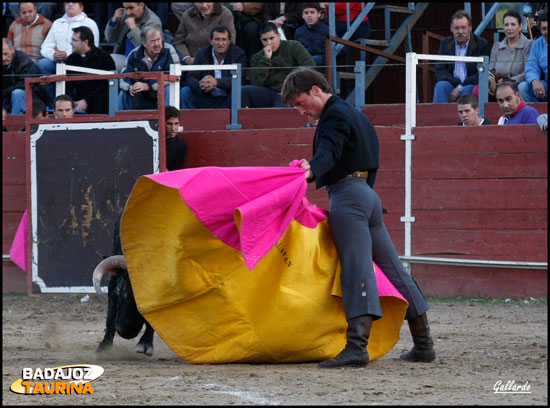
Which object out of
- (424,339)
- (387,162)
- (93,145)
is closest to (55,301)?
(93,145)

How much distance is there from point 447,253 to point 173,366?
143 inches

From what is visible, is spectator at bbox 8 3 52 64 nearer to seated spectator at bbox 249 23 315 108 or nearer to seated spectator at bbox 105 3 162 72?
seated spectator at bbox 105 3 162 72

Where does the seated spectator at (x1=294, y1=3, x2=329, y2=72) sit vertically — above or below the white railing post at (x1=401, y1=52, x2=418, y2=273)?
above

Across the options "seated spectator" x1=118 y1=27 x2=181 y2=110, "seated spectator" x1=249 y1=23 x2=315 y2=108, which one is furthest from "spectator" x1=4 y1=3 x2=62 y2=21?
"seated spectator" x1=249 y1=23 x2=315 y2=108

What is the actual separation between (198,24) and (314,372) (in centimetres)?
632

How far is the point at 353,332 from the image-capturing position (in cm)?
465

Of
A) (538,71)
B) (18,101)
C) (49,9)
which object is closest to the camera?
(538,71)

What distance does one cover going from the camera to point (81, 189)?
25.5ft

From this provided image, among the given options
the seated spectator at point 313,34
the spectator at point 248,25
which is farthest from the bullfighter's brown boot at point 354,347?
the spectator at point 248,25

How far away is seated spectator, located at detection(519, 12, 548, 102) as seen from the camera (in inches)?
326

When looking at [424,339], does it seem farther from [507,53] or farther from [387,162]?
[507,53]

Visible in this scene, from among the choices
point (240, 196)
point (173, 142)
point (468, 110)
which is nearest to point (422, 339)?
point (240, 196)

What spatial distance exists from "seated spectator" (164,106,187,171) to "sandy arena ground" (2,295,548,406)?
1681mm

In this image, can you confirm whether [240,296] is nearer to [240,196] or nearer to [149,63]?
[240,196]
